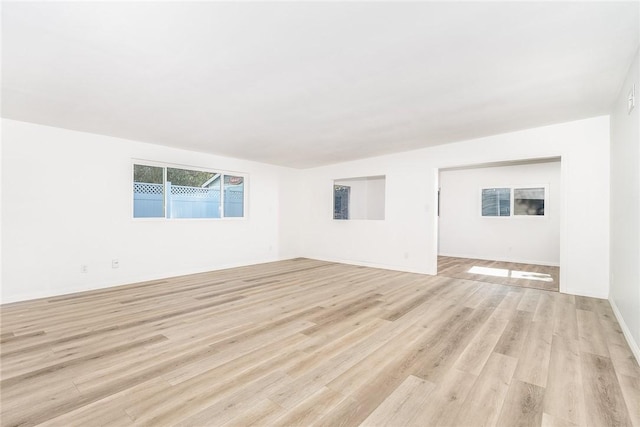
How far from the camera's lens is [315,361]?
2211 millimetres

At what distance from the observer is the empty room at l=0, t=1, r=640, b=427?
5.84 feet

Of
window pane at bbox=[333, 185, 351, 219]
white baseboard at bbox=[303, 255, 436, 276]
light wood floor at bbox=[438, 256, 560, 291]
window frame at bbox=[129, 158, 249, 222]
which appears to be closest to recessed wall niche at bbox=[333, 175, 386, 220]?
window pane at bbox=[333, 185, 351, 219]

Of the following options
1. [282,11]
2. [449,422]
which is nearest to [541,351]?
[449,422]

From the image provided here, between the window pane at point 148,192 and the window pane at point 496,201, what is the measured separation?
7.69m

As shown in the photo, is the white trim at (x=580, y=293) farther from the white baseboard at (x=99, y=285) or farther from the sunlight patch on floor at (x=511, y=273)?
the white baseboard at (x=99, y=285)

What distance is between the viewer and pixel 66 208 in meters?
4.18

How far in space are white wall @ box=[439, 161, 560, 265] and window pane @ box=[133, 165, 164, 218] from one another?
7.17 m

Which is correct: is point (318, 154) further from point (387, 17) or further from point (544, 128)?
point (387, 17)

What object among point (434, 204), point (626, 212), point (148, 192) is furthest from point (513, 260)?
point (148, 192)

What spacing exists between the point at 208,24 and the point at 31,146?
3.81m

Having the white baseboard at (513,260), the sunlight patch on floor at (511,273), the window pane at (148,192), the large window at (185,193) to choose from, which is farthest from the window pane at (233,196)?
the white baseboard at (513,260)

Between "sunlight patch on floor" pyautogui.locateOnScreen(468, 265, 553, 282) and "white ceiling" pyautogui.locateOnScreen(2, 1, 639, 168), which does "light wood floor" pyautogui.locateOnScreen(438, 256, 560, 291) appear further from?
"white ceiling" pyautogui.locateOnScreen(2, 1, 639, 168)

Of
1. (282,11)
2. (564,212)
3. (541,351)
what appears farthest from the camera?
(564,212)

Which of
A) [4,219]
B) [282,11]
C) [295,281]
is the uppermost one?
[282,11]
